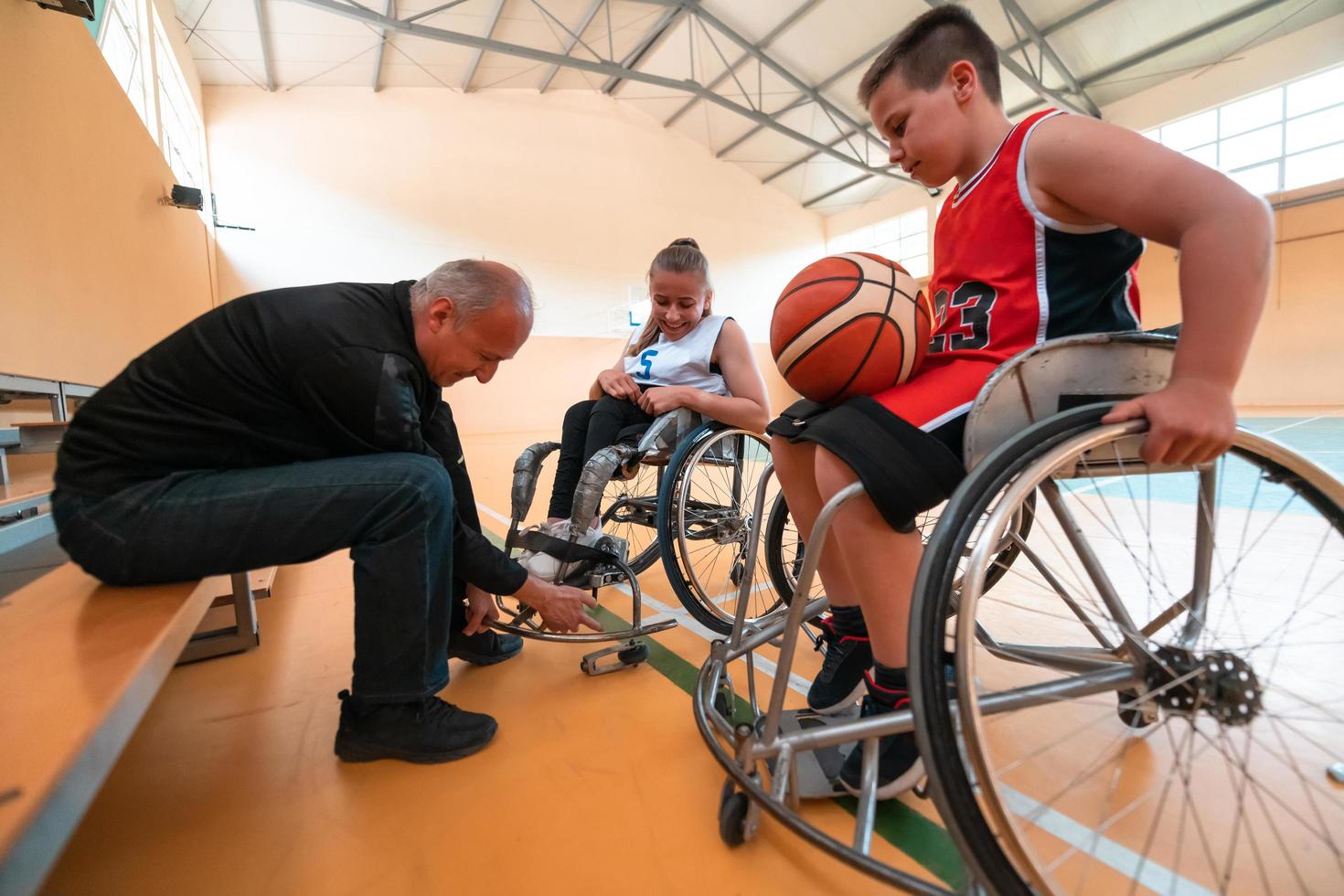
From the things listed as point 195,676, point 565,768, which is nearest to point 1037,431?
point 565,768

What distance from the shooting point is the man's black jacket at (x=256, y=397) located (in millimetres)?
1092

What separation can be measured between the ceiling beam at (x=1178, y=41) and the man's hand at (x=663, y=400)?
10350 mm

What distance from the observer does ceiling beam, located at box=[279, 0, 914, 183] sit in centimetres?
755

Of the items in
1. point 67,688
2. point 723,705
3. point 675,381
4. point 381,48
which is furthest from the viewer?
point 381,48

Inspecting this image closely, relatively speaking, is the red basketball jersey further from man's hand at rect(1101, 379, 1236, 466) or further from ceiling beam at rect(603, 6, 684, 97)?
ceiling beam at rect(603, 6, 684, 97)

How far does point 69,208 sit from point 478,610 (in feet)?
12.8

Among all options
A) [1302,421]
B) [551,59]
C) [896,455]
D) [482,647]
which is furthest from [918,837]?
[551,59]

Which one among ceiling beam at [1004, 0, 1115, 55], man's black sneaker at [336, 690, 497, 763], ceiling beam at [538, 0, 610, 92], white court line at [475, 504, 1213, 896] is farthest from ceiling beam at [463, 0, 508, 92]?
white court line at [475, 504, 1213, 896]

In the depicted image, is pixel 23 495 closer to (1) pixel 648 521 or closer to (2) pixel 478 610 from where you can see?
(2) pixel 478 610

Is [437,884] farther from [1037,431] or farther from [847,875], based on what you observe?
[1037,431]

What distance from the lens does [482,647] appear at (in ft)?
5.36

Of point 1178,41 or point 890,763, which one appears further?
point 1178,41

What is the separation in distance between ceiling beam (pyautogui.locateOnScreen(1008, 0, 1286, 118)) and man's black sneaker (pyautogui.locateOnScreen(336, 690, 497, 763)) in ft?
37.4

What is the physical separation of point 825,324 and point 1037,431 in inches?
15.2
